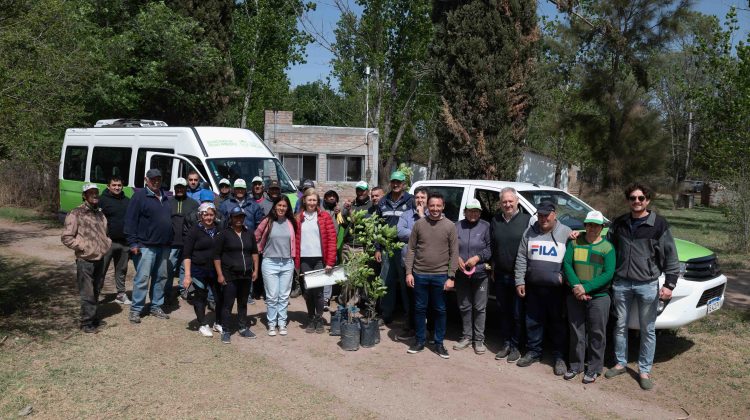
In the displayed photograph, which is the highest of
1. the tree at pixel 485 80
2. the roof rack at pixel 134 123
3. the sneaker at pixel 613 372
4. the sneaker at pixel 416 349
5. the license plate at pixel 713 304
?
the tree at pixel 485 80

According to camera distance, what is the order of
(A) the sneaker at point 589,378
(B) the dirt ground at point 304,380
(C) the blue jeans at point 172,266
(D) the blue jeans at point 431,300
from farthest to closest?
(C) the blue jeans at point 172,266, (D) the blue jeans at point 431,300, (A) the sneaker at point 589,378, (B) the dirt ground at point 304,380

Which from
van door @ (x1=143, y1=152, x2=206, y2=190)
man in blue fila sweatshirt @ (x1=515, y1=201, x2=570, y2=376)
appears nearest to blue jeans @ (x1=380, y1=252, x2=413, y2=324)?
man in blue fila sweatshirt @ (x1=515, y1=201, x2=570, y2=376)

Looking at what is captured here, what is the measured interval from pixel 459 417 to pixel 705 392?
257 cm

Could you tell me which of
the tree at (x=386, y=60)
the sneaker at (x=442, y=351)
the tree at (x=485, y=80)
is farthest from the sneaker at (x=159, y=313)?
the tree at (x=386, y=60)

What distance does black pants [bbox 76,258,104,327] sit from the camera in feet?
23.4

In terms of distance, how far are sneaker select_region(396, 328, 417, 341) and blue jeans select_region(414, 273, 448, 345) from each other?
0.50 metres

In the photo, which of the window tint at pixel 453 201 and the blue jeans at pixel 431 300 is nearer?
the blue jeans at pixel 431 300

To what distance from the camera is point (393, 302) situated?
7.88 meters

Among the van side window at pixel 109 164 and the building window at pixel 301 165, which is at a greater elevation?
the building window at pixel 301 165

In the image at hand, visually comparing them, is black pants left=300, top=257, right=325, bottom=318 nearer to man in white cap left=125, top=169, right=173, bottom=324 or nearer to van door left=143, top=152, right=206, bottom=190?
man in white cap left=125, top=169, right=173, bottom=324

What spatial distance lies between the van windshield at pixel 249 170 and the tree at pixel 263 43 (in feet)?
58.4

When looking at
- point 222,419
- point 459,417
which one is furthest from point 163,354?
point 459,417

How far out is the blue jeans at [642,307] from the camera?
5777 millimetres

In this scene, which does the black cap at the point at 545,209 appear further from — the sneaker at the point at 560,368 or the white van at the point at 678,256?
the sneaker at the point at 560,368
